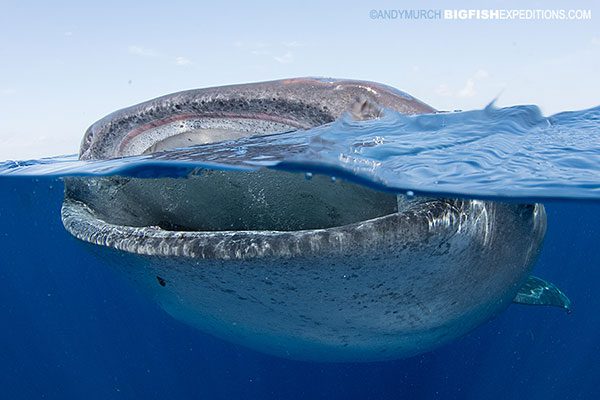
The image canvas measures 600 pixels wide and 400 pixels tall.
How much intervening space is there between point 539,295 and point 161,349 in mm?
9971

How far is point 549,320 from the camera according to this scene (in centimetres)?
1408

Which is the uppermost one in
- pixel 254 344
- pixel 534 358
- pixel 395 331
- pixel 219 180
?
pixel 219 180

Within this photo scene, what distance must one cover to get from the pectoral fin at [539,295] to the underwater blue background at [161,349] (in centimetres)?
174

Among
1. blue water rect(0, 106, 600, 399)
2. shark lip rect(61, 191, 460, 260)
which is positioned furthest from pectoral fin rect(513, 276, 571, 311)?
shark lip rect(61, 191, 460, 260)

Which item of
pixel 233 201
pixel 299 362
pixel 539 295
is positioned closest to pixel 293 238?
pixel 233 201

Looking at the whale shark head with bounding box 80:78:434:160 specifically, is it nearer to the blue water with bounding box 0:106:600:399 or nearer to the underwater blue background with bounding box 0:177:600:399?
the blue water with bounding box 0:106:600:399

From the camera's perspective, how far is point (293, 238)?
5.79 ft

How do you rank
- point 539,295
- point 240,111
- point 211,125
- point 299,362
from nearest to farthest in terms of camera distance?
point 240,111 < point 211,125 < point 539,295 < point 299,362

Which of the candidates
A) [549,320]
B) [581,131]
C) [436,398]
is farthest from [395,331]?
[549,320]

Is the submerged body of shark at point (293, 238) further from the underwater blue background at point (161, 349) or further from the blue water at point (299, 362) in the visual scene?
the underwater blue background at point (161, 349)

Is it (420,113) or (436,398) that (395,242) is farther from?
(436,398)

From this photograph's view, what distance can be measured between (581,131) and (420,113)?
6.56ft

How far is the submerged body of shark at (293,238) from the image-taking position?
6.05 feet

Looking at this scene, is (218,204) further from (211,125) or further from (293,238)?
(293,238)
